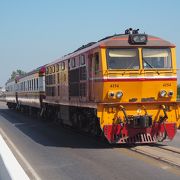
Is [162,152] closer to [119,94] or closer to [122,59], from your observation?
[119,94]

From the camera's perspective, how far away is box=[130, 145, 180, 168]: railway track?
11.0 metres

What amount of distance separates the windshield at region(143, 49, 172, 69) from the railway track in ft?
8.35

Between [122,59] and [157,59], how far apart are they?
116 centimetres

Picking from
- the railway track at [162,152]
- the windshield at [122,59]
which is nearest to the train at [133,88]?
the windshield at [122,59]

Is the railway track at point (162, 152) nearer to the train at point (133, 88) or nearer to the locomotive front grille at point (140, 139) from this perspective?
the locomotive front grille at point (140, 139)

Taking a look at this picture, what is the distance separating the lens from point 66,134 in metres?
19.0

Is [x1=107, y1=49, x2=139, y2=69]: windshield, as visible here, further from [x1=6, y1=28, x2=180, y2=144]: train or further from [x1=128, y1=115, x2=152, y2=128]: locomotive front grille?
[x1=128, y1=115, x2=152, y2=128]: locomotive front grille

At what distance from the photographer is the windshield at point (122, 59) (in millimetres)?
14273

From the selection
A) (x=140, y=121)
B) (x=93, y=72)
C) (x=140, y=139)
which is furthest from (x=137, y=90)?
(x=93, y=72)

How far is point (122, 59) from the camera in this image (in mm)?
14383

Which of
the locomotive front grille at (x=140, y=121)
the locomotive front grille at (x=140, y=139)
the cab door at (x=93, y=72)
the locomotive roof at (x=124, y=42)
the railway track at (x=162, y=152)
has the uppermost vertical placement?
the locomotive roof at (x=124, y=42)

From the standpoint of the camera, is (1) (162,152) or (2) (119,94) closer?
(1) (162,152)

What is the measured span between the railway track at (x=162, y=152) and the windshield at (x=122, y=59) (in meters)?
2.53

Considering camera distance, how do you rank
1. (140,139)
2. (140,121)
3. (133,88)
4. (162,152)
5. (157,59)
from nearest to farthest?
(162,152)
(140,121)
(140,139)
(133,88)
(157,59)
